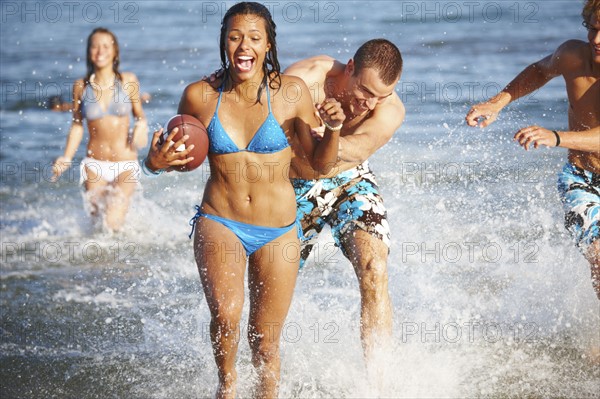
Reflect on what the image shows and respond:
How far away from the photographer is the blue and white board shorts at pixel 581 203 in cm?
634

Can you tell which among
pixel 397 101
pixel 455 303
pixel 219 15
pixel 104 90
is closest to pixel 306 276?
pixel 455 303

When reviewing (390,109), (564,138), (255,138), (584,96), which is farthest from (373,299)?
(584,96)

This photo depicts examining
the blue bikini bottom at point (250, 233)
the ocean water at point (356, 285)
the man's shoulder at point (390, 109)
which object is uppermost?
the man's shoulder at point (390, 109)

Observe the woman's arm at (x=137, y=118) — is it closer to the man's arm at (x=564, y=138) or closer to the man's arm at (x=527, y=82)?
the man's arm at (x=527, y=82)

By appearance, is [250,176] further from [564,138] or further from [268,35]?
[564,138]

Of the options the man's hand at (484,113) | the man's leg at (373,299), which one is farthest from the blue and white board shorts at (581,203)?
the man's leg at (373,299)

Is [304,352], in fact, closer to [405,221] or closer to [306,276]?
[306,276]

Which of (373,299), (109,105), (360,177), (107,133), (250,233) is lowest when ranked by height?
(373,299)

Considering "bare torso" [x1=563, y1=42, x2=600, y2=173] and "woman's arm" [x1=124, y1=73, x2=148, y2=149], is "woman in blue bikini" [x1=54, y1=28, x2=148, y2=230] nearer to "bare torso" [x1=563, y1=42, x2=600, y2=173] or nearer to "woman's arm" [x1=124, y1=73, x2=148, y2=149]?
"woman's arm" [x1=124, y1=73, x2=148, y2=149]

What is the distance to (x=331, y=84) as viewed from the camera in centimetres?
634

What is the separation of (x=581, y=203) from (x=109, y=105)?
5.29 metres

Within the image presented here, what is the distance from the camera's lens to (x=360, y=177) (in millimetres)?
6430

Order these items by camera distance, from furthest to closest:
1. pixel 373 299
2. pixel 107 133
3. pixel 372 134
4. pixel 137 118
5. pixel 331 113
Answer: pixel 137 118
pixel 107 133
pixel 372 134
pixel 373 299
pixel 331 113

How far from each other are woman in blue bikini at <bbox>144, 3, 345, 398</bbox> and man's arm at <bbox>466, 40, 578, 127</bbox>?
174 cm
